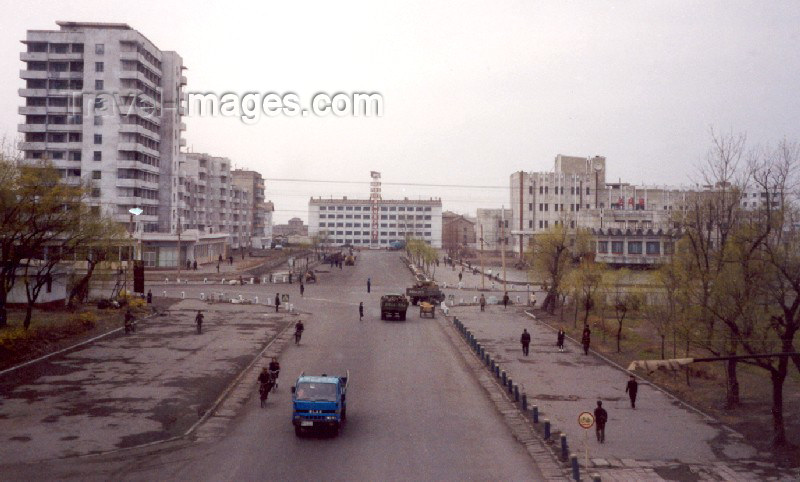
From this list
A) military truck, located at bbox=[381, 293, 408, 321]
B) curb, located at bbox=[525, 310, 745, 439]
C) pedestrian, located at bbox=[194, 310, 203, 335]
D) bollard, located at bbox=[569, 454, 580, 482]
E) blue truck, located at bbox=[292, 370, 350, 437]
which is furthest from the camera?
military truck, located at bbox=[381, 293, 408, 321]

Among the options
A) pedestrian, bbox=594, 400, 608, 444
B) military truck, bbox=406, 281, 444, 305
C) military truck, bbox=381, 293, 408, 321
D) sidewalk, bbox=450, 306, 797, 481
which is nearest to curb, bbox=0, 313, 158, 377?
military truck, bbox=381, 293, 408, 321

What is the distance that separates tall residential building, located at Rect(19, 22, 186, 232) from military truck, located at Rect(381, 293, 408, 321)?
4734 centimetres

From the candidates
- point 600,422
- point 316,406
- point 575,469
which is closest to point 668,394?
point 600,422

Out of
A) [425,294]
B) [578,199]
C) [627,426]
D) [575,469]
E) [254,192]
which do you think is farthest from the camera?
[254,192]

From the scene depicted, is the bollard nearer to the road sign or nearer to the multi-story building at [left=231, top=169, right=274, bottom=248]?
the road sign

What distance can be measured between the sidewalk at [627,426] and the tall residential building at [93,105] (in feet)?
205

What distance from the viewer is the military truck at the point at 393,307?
4900 centimetres

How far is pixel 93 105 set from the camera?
82250 mm

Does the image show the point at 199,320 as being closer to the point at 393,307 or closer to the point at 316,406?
the point at 393,307

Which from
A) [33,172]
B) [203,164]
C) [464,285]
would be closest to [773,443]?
[33,172]

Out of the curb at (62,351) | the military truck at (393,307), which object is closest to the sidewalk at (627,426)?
the military truck at (393,307)

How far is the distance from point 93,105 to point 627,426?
7798 centimetres

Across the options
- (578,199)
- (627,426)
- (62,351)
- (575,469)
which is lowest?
(627,426)

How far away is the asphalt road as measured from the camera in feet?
54.1
